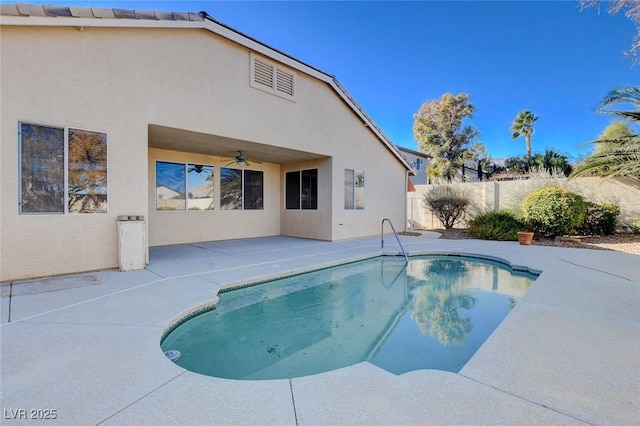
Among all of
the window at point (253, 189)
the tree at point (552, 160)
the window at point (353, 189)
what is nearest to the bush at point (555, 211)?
the window at point (353, 189)

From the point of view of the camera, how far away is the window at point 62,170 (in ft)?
18.9

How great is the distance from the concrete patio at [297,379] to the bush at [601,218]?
370 inches

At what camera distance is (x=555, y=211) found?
11.7m

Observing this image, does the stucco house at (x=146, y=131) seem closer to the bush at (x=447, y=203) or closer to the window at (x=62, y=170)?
the window at (x=62, y=170)

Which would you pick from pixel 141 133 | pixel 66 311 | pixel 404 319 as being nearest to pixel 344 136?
pixel 141 133

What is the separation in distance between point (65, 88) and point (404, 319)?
799 cm

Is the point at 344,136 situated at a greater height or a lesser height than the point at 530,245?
greater

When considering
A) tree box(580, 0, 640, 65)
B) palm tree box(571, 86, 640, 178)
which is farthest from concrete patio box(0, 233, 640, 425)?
palm tree box(571, 86, 640, 178)

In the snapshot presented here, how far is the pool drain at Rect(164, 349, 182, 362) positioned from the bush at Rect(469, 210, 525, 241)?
13.2 m

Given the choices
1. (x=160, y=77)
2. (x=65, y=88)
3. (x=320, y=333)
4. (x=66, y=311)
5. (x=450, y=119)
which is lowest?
(x=320, y=333)

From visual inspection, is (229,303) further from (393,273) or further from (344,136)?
(344,136)

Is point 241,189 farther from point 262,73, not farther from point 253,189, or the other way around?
point 262,73

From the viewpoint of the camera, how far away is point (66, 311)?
167 inches

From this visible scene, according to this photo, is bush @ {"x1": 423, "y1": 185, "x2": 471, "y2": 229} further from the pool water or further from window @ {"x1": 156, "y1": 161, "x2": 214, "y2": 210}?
window @ {"x1": 156, "y1": 161, "x2": 214, "y2": 210}
